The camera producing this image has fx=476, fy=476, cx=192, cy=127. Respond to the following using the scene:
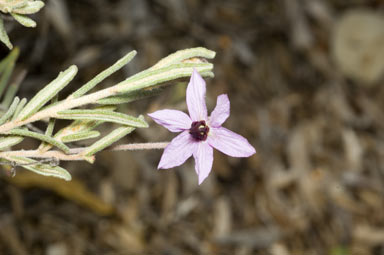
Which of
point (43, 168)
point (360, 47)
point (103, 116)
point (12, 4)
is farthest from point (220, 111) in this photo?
point (360, 47)

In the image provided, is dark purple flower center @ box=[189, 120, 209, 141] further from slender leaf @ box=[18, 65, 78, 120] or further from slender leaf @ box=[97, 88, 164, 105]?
slender leaf @ box=[18, 65, 78, 120]

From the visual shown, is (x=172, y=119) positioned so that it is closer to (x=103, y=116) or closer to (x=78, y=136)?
(x=103, y=116)

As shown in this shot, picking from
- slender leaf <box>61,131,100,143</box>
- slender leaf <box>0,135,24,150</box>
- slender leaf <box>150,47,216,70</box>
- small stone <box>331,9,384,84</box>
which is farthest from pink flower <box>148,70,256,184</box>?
small stone <box>331,9,384,84</box>

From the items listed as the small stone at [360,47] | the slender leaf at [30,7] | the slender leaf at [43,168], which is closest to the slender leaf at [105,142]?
the slender leaf at [43,168]

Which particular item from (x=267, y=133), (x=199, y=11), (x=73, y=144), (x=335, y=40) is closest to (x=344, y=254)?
(x=267, y=133)

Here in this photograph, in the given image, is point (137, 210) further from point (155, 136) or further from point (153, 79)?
point (153, 79)

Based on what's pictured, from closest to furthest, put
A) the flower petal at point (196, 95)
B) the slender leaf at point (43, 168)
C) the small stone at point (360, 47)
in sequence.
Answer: the flower petal at point (196, 95)
the slender leaf at point (43, 168)
the small stone at point (360, 47)

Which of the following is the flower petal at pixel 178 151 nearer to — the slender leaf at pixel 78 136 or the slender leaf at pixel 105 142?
the slender leaf at pixel 105 142

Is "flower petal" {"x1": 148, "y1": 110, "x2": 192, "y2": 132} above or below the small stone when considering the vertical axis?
below
